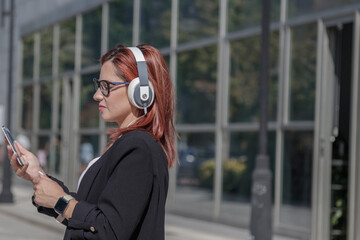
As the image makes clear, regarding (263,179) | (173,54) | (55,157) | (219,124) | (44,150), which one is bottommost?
(55,157)

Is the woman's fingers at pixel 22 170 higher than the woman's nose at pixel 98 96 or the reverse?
the reverse

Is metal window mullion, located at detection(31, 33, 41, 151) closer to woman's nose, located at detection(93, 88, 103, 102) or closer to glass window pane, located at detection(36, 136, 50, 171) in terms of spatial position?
glass window pane, located at detection(36, 136, 50, 171)

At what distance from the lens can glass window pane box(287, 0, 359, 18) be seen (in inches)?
464

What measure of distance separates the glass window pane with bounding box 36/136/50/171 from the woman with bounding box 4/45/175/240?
2319cm

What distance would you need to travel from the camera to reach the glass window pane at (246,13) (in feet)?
44.1

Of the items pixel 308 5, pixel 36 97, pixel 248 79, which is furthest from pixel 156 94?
pixel 36 97

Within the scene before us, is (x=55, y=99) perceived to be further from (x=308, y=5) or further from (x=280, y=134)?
(x=308, y=5)

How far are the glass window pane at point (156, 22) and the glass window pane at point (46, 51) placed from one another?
7908 millimetres

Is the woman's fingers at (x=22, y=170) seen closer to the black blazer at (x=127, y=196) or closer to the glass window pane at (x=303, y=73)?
the black blazer at (x=127, y=196)

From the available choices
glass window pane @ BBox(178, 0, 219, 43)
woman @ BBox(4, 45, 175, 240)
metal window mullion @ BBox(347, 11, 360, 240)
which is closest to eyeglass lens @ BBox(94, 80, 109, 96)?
woman @ BBox(4, 45, 175, 240)

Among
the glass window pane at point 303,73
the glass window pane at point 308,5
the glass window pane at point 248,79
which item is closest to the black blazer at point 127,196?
the glass window pane at point 308,5

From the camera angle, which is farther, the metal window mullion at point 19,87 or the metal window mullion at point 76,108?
the metal window mullion at point 19,87

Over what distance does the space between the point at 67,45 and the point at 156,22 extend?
707 centimetres

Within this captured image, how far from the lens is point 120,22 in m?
20.2
